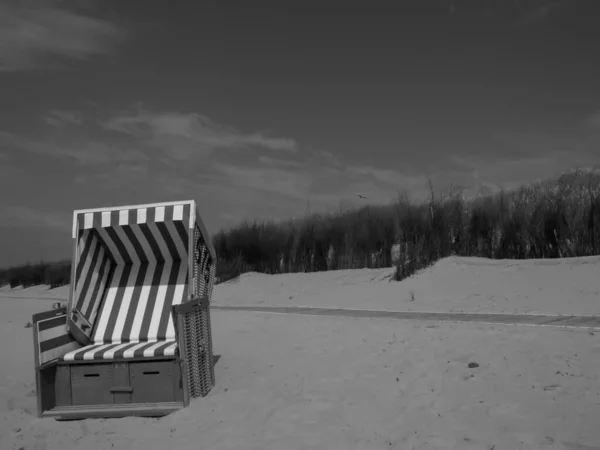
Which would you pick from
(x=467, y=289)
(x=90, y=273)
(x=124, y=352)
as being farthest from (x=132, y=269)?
(x=467, y=289)

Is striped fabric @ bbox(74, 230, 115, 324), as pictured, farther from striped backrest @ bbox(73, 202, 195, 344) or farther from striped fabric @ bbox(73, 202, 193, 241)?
striped fabric @ bbox(73, 202, 193, 241)

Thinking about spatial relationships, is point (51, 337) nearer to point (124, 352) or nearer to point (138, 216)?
point (124, 352)

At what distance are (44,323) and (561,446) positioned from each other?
443cm

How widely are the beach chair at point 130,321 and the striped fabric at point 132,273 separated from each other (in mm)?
11

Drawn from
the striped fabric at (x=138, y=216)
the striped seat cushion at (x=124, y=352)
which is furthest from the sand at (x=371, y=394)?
the striped fabric at (x=138, y=216)

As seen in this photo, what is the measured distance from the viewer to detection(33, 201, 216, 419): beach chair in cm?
A: 545

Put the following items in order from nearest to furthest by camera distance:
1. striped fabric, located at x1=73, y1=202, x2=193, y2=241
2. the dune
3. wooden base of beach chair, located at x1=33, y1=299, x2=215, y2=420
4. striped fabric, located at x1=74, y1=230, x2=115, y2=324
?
wooden base of beach chair, located at x1=33, y1=299, x2=215, y2=420, striped fabric, located at x1=73, y1=202, x2=193, y2=241, striped fabric, located at x1=74, y1=230, x2=115, y2=324, the dune

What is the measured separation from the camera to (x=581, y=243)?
1292 cm

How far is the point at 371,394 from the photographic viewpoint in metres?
5.26

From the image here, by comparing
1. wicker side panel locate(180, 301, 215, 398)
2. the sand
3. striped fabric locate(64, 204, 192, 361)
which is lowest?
the sand

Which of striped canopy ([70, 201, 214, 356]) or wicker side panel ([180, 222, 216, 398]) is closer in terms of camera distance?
wicker side panel ([180, 222, 216, 398])

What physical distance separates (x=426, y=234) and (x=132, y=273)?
966cm

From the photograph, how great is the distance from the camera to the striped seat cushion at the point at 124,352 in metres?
5.45

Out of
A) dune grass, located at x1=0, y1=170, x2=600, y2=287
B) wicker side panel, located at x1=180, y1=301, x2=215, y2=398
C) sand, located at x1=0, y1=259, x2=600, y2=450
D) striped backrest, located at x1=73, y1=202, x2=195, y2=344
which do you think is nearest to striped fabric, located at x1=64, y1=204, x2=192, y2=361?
striped backrest, located at x1=73, y1=202, x2=195, y2=344
